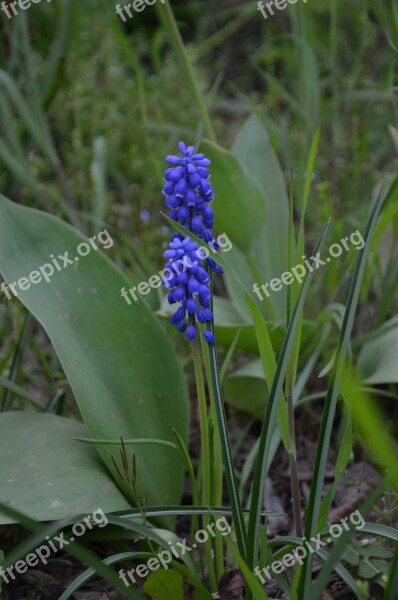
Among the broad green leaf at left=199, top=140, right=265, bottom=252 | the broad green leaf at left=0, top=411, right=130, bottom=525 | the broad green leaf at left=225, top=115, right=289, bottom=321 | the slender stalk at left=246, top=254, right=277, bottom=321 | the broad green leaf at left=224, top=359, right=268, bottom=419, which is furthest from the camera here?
the broad green leaf at left=225, top=115, right=289, bottom=321

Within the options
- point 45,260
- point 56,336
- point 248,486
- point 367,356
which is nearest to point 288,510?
point 248,486

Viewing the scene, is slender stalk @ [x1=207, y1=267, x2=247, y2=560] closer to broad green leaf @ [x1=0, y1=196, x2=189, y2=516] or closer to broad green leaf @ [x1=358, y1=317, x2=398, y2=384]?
broad green leaf @ [x1=0, y1=196, x2=189, y2=516]

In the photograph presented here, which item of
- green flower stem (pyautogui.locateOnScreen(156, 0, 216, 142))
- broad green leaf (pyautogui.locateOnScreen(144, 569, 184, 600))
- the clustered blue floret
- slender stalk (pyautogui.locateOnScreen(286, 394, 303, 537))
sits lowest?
broad green leaf (pyautogui.locateOnScreen(144, 569, 184, 600))

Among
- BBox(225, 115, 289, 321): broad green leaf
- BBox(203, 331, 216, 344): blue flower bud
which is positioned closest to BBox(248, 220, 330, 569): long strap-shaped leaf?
BBox(203, 331, 216, 344): blue flower bud

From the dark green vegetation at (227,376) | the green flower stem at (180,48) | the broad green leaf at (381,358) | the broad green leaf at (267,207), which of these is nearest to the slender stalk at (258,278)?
the dark green vegetation at (227,376)

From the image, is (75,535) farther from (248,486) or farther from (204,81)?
(204,81)

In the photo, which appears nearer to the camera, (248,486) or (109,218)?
(248,486)
